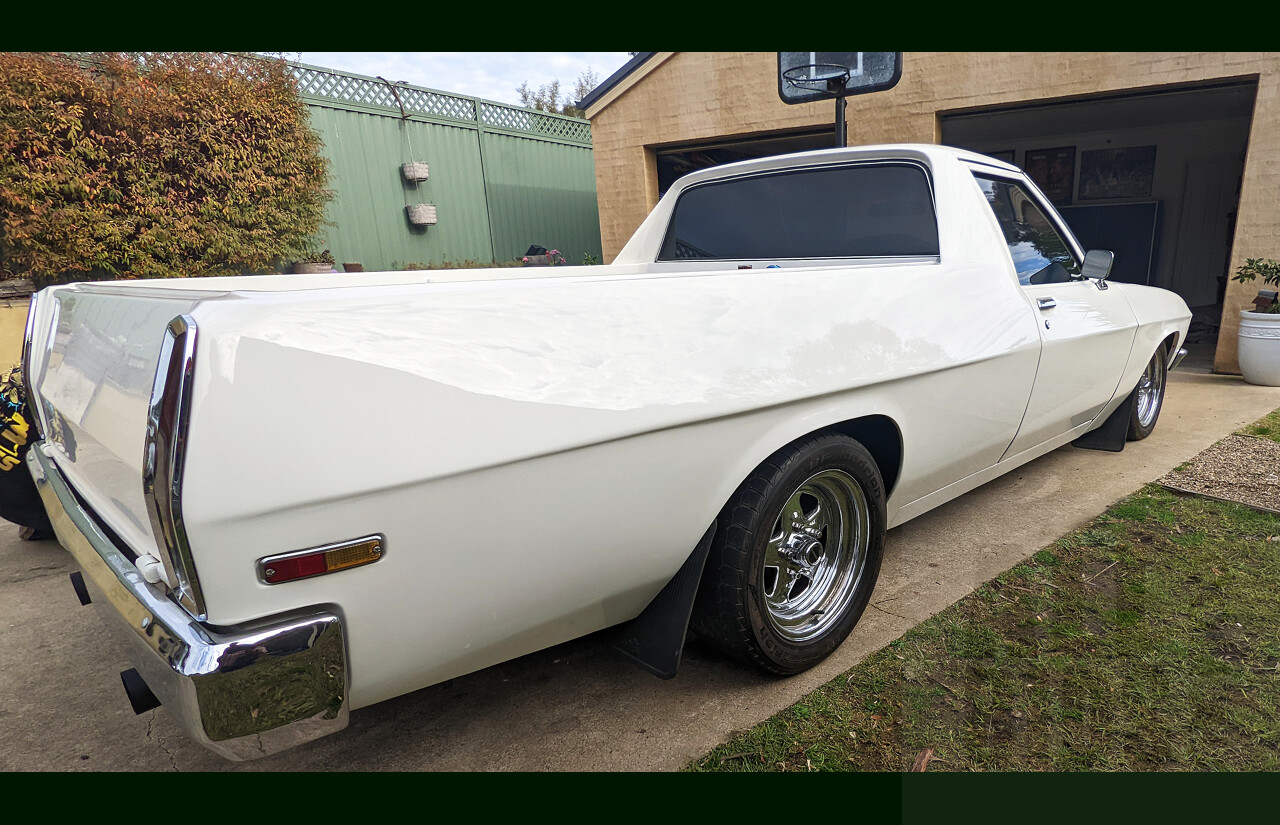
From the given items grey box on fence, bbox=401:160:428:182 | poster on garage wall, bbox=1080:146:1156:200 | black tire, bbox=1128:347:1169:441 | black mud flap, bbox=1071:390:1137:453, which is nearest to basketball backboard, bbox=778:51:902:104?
black tire, bbox=1128:347:1169:441

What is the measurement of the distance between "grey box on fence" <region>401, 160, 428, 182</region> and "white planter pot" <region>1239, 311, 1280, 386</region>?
30.5 feet

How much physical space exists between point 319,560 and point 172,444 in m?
0.31

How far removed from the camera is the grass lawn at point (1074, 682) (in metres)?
1.89

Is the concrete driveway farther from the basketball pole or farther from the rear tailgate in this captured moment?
the basketball pole

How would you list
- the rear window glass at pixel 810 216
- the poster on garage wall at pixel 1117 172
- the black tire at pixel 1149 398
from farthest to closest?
1. the poster on garage wall at pixel 1117 172
2. the black tire at pixel 1149 398
3. the rear window glass at pixel 810 216

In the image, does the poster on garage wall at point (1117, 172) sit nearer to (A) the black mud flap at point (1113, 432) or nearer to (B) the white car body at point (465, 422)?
(A) the black mud flap at point (1113, 432)

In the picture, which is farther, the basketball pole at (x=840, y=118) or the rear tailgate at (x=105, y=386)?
the basketball pole at (x=840, y=118)

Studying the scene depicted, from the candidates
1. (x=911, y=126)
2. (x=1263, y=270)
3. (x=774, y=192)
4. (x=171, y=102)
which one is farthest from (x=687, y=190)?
(x=171, y=102)

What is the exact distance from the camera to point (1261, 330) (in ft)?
19.8

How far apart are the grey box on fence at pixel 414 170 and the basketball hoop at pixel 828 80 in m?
5.30

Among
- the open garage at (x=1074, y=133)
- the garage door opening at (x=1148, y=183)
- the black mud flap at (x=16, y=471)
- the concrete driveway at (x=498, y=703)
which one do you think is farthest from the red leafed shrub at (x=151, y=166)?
the garage door opening at (x=1148, y=183)

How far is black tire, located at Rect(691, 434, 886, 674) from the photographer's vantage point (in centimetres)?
198

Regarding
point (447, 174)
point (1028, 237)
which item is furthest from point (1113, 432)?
point (447, 174)

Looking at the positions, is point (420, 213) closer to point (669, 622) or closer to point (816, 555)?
point (816, 555)
